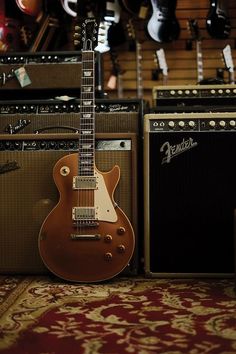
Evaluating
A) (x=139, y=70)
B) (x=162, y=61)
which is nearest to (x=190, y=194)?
(x=162, y=61)

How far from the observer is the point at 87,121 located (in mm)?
2275

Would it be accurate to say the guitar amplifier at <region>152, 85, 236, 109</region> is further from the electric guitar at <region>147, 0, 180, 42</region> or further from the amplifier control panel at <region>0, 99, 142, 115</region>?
the electric guitar at <region>147, 0, 180, 42</region>

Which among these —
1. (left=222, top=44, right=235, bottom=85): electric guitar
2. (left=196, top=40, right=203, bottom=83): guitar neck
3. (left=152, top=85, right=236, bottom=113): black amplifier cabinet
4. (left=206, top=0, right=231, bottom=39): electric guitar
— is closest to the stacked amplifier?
(left=152, top=85, right=236, bottom=113): black amplifier cabinet

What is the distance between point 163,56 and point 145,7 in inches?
16.7

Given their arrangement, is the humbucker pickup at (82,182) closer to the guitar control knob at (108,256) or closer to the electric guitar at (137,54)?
the guitar control knob at (108,256)

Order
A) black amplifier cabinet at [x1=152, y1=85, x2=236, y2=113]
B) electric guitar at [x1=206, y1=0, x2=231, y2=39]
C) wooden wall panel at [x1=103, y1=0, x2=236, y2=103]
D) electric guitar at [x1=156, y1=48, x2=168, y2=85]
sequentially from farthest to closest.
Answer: wooden wall panel at [x1=103, y1=0, x2=236, y2=103], electric guitar at [x1=156, y1=48, x2=168, y2=85], electric guitar at [x1=206, y1=0, x2=231, y2=39], black amplifier cabinet at [x1=152, y1=85, x2=236, y2=113]

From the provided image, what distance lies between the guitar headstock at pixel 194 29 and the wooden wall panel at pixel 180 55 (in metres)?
0.14

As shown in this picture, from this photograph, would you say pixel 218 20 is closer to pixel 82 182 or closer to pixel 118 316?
pixel 82 182

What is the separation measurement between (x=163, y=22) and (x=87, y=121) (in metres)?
Answer: 2.71

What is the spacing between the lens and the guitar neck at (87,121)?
220cm

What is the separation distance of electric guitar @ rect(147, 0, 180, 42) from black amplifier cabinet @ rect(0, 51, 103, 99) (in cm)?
182

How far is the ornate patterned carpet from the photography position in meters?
1.54

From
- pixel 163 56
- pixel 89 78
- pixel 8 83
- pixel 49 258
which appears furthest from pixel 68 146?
pixel 163 56

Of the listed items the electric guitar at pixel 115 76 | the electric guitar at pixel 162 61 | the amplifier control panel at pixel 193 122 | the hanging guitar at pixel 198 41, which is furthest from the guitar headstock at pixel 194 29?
the amplifier control panel at pixel 193 122
